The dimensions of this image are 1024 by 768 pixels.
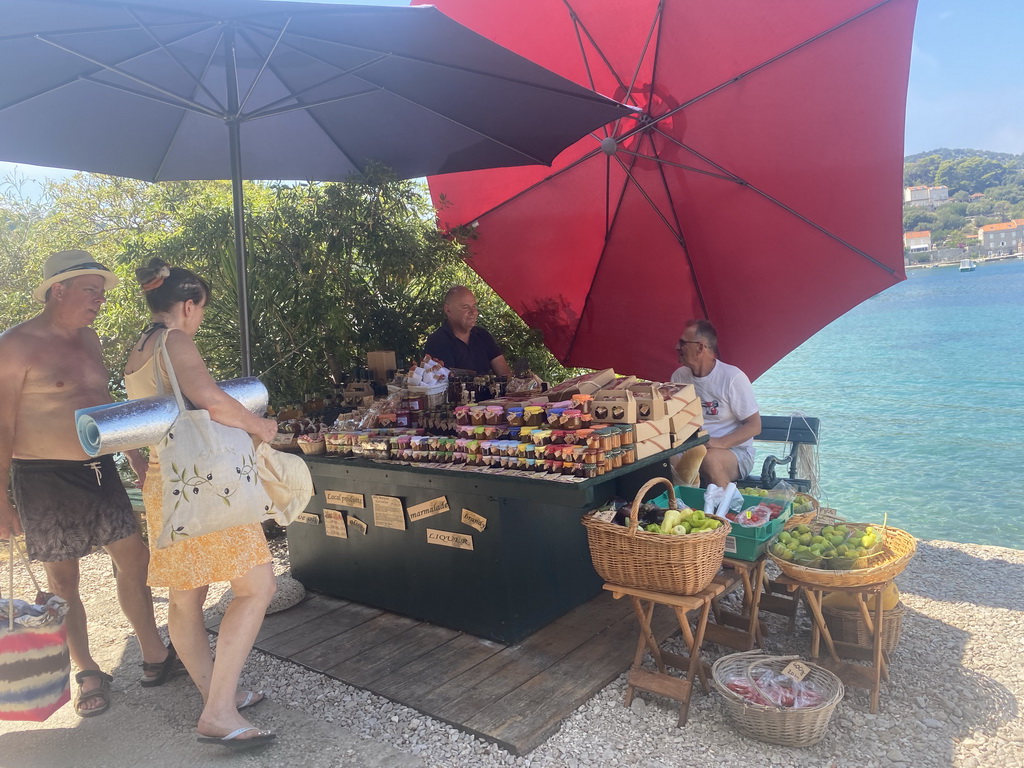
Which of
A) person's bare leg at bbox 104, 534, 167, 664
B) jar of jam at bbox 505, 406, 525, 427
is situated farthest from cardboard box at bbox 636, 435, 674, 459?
person's bare leg at bbox 104, 534, 167, 664

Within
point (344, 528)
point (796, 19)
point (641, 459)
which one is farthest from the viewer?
point (344, 528)

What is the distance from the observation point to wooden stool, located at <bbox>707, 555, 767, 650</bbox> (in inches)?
112

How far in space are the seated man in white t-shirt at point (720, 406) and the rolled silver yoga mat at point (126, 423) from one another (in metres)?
2.95

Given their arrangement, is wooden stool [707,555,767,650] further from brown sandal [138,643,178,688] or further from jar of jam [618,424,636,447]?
brown sandal [138,643,178,688]

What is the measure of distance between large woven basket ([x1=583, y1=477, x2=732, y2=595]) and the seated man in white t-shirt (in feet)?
5.11

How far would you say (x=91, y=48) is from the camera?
276 centimetres

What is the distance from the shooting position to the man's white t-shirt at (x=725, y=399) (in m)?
4.21

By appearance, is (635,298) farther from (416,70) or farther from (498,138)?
(416,70)

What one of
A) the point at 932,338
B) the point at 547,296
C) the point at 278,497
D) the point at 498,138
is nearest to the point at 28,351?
the point at 278,497

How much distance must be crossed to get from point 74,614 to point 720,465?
3.38 metres

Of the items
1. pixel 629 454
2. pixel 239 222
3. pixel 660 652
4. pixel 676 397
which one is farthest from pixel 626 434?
pixel 239 222

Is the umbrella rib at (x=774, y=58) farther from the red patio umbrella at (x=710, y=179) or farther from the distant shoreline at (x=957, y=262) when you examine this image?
the distant shoreline at (x=957, y=262)

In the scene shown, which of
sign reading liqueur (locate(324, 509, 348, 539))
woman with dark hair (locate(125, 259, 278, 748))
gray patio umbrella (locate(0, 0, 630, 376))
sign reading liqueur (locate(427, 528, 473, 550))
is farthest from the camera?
sign reading liqueur (locate(324, 509, 348, 539))

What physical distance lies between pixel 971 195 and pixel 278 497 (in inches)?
2766
